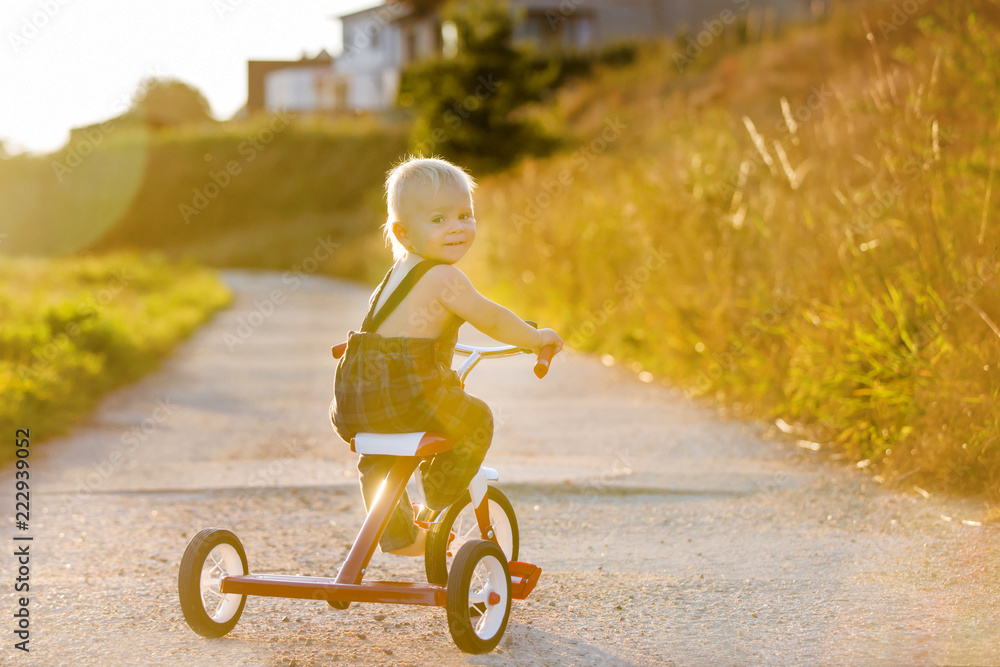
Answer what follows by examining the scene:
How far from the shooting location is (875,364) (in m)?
5.66

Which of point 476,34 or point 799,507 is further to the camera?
point 476,34

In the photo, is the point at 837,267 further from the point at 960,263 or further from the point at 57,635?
the point at 57,635

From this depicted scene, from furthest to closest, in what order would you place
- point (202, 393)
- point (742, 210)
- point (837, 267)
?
1. point (202, 393)
2. point (742, 210)
3. point (837, 267)

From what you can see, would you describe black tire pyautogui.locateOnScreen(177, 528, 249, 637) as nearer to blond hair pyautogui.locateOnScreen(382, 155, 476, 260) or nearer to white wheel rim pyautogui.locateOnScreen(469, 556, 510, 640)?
white wheel rim pyautogui.locateOnScreen(469, 556, 510, 640)

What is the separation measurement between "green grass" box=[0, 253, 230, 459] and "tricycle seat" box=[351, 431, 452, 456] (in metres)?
3.96

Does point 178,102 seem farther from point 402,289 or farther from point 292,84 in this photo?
point 402,289

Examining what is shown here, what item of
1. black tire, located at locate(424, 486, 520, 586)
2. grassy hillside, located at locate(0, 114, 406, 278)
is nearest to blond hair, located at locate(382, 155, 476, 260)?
black tire, located at locate(424, 486, 520, 586)

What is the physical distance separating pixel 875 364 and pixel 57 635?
13.4 ft

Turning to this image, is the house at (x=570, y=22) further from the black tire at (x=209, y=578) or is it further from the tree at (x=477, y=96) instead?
the black tire at (x=209, y=578)

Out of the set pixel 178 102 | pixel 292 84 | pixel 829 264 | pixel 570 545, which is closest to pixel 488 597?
pixel 570 545

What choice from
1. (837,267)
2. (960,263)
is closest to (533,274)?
(837,267)

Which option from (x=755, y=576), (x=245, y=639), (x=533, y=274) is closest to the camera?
(x=245, y=639)

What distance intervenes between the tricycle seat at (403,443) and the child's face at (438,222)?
540mm

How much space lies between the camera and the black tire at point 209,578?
10.8ft
